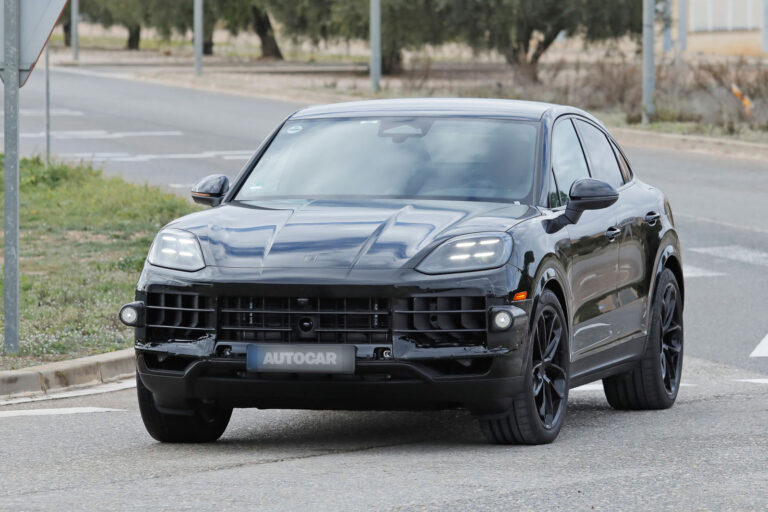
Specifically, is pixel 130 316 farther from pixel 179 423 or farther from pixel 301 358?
pixel 301 358

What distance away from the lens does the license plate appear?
7031mm

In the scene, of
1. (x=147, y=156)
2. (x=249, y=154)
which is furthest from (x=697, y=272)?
(x=147, y=156)

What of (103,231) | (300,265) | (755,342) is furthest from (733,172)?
(300,265)

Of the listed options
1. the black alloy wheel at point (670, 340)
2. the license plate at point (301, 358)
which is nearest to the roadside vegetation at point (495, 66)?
the black alloy wheel at point (670, 340)

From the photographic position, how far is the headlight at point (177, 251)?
291 inches

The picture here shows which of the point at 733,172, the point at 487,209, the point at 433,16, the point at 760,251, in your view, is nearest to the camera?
the point at 487,209

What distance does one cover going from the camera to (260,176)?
859 cm

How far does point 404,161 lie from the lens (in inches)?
328

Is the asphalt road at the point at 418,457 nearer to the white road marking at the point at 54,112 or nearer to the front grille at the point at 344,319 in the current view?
the front grille at the point at 344,319

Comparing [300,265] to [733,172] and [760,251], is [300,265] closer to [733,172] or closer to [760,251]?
[760,251]

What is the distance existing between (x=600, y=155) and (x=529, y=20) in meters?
38.5

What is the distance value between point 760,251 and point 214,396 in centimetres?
1074

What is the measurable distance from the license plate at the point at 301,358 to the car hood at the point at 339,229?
1.17 ft

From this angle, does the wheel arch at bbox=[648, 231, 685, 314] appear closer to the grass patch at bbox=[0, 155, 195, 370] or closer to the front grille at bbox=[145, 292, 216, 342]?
the front grille at bbox=[145, 292, 216, 342]
